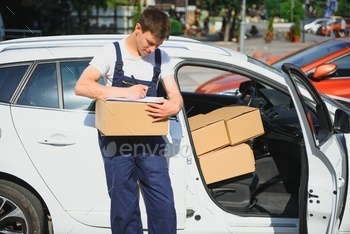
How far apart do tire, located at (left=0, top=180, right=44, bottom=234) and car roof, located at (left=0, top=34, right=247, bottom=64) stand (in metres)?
0.84

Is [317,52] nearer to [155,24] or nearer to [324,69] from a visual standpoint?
[324,69]

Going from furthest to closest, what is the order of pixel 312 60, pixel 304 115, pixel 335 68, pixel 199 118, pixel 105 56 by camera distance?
pixel 312 60
pixel 335 68
pixel 199 118
pixel 304 115
pixel 105 56

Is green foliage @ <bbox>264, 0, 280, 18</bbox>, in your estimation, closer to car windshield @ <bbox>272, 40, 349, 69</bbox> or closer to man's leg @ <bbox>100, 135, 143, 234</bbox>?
car windshield @ <bbox>272, 40, 349, 69</bbox>

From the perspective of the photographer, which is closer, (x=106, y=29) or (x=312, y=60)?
(x=312, y=60)

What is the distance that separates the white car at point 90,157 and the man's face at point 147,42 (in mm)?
515

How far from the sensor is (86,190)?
11.2 feet

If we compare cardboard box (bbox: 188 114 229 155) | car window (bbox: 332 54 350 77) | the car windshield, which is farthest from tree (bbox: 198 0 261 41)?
cardboard box (bbox: 188 114 229 155)

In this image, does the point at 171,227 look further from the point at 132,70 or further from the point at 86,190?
the point at 132,70

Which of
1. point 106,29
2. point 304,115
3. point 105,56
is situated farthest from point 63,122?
point 106,29

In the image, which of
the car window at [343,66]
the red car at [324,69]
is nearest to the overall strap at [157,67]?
the red car at [324,69]

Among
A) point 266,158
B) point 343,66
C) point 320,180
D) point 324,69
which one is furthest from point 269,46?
point 320,180

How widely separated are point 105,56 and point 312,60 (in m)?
4.44

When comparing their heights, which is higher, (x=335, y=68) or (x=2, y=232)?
(x=335, y=68)

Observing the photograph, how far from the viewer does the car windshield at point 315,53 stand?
7031 mm
